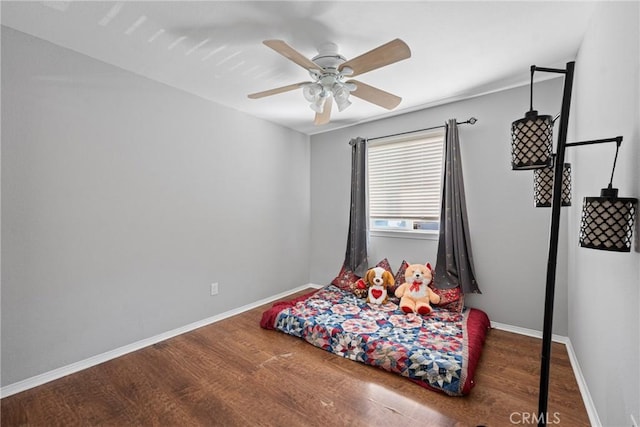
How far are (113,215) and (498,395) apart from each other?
313cm

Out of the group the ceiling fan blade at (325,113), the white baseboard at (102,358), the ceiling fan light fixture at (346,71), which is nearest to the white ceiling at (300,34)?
the ceiling fan light fixture at (346,71)

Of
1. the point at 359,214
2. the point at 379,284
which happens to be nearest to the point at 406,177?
the point at 359,214

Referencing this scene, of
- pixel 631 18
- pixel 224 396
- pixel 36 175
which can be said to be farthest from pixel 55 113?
pixel 631 18

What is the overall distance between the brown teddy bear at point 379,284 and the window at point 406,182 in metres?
0.60

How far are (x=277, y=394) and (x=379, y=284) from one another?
5.59 feet

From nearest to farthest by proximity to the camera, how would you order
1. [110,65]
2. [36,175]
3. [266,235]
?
1. [36,175]
2. [110,65]
3. [266,235]

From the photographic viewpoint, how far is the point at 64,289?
2109 millimetres

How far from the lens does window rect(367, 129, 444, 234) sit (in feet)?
10.7

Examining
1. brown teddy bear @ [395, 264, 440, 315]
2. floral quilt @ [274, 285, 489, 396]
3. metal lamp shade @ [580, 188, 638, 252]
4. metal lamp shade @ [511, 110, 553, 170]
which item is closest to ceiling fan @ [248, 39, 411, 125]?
metal lamp shade @ [511, 110, 553, 170]

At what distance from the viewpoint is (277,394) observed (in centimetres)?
189

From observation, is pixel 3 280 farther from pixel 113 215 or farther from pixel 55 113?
pixel 55 113

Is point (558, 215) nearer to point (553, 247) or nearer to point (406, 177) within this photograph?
point (553, 247)

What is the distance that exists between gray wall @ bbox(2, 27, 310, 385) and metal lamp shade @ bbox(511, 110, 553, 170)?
275 cm

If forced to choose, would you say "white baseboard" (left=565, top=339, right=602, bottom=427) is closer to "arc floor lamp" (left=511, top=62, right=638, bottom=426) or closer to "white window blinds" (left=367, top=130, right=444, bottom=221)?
"arc floor lamp" (left=511, top=62, right=638, bottom=426)
